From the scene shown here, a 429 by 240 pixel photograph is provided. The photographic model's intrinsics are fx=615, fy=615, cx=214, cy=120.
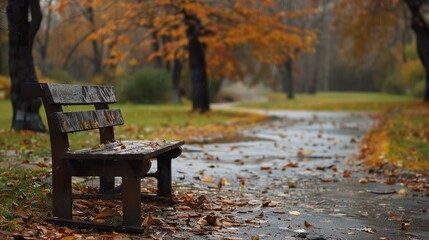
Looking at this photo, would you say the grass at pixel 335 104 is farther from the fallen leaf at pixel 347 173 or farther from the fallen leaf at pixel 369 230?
the fallen leaf at pixel 369 230

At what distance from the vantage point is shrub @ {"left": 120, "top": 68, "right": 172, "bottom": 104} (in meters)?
32.7

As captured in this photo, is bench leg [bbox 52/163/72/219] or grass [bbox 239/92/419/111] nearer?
bench leg [bbox 52/163/72/219]

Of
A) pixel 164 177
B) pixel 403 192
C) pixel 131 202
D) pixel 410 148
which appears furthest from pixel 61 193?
pixel 410 148

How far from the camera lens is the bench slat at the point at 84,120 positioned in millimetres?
4714

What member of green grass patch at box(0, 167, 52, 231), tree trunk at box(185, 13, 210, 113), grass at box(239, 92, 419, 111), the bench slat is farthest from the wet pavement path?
grass at box(239, 92, 419, 111)

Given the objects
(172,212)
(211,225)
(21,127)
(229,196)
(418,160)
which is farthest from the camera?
(21,127)

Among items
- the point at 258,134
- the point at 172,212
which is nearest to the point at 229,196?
the point at 172,212

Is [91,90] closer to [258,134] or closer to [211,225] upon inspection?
[211,225]

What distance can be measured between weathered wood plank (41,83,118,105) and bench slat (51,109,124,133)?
0.34ft

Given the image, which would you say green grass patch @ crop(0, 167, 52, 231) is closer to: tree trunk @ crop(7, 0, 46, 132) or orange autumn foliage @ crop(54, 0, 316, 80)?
tree trunk @ crop(7, 0, 46, 132)

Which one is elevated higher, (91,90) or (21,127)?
(91,90)

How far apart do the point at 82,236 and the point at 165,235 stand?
62cm

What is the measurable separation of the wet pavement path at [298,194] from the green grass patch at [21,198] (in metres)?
1.43

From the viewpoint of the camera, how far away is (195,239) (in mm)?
4578
